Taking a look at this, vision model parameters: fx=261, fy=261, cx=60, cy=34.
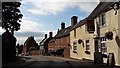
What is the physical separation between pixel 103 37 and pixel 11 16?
11777 millimetres

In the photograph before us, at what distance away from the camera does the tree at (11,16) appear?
99.1ft

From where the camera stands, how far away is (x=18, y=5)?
3222 centimetres

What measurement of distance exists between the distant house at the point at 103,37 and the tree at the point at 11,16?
8.78 m

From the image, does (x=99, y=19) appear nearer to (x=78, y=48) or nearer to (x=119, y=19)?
(x=119, y=19)

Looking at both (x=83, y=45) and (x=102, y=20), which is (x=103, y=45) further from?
(x=83, y=45)

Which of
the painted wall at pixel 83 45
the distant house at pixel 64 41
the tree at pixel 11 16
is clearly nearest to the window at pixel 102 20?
the painted wall at pixel 83 45

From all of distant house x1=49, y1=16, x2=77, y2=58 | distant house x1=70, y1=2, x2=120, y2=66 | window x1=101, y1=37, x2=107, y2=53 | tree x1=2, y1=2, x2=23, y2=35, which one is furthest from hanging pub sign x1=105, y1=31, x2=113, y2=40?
distant house x1=49, y1=16, x2=77, y2=58

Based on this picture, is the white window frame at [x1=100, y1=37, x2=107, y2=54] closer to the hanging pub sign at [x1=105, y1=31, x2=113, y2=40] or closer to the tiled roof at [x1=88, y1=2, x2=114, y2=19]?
the hanging pub sign at [x1=105, y1=31, x2=113, y2=40]

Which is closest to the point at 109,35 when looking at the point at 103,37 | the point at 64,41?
the point at 103,37

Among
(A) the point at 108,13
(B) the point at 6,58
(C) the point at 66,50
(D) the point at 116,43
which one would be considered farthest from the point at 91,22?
(C) the point at 66,50

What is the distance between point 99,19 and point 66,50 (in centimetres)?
2212

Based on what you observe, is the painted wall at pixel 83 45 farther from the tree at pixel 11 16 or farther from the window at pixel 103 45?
the tree at pixel 11 16

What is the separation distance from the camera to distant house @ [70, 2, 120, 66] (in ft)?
72.2

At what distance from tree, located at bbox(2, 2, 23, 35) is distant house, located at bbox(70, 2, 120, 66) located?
8.78 m
